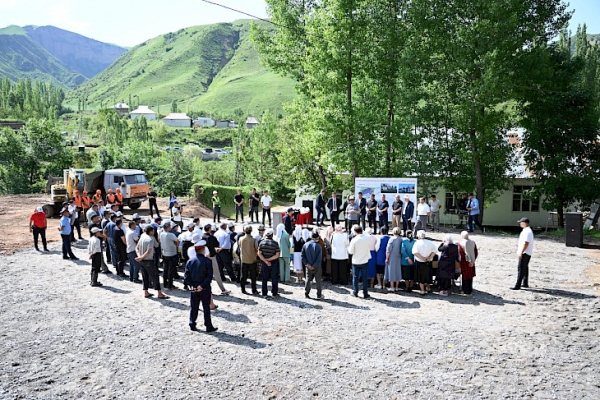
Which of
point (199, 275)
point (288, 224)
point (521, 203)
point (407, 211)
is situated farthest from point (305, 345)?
point (521, 203)

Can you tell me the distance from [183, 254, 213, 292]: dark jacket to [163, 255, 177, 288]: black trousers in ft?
11.1

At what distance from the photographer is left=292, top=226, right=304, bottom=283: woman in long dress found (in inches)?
567

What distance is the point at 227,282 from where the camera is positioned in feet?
47.8

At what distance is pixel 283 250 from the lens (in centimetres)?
1397

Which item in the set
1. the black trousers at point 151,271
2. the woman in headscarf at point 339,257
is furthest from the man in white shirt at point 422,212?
the black trousers at point 151,271

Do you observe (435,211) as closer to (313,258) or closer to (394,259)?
(394,259)

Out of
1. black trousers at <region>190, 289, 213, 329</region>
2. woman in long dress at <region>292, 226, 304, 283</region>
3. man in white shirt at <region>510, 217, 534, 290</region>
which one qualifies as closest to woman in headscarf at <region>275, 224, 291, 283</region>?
woman in long dress at <region>292, 226, 304, 283</region>

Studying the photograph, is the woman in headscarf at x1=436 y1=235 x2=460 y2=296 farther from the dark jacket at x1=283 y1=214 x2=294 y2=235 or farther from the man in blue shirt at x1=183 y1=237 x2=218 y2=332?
the man in blue shirt at x1=183 y1=237 x2=218 y2=332

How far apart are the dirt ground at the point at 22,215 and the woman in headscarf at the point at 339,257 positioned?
42.6 feet

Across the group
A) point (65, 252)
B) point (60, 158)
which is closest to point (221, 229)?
point (65, 252)

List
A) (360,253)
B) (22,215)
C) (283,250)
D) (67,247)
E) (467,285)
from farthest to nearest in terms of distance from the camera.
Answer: (22,215) < (67,247) < (283,250) < (467,285) < (360,253)

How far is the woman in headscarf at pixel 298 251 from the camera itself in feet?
47.3

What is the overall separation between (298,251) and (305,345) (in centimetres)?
492

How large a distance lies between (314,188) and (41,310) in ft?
75.8
